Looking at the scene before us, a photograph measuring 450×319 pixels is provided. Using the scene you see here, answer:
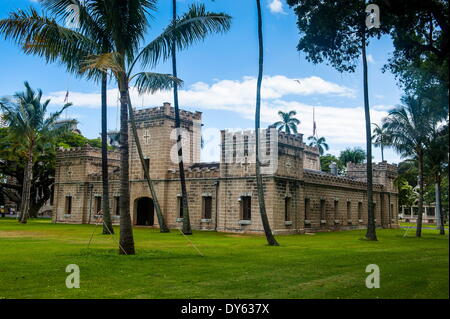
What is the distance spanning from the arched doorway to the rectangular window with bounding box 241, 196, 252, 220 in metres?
10.2

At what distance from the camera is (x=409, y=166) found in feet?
138

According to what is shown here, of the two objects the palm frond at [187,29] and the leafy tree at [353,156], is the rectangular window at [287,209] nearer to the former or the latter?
the palm frond at [187,29]

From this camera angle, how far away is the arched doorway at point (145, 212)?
36250 millimetres

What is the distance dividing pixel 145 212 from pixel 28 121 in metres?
12.2

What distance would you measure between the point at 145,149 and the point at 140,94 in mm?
19202

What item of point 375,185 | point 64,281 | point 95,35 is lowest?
point 64,281

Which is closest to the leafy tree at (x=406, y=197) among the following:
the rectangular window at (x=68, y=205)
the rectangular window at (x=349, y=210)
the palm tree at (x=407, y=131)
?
the rectangular window at (x=349, y=210)

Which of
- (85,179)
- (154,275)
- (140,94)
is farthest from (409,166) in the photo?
(154,275)

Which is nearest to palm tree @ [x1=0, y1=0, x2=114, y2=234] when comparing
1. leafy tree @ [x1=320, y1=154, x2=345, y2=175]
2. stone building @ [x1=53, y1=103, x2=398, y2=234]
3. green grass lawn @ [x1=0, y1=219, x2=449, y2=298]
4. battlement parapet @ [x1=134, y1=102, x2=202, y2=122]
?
green grass lawn @ [x1=0, y1=219, x2=449, y2=298]

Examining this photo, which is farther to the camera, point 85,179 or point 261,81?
point 85,179

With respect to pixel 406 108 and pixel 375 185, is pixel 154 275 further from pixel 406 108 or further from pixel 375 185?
pixel 375 185

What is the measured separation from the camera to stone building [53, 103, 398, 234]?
28.1 m

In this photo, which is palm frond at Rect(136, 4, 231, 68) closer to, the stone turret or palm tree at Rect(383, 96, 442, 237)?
palm tree at Rect(383, 96, 442, 237)

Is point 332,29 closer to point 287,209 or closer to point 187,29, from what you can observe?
point 187,29
